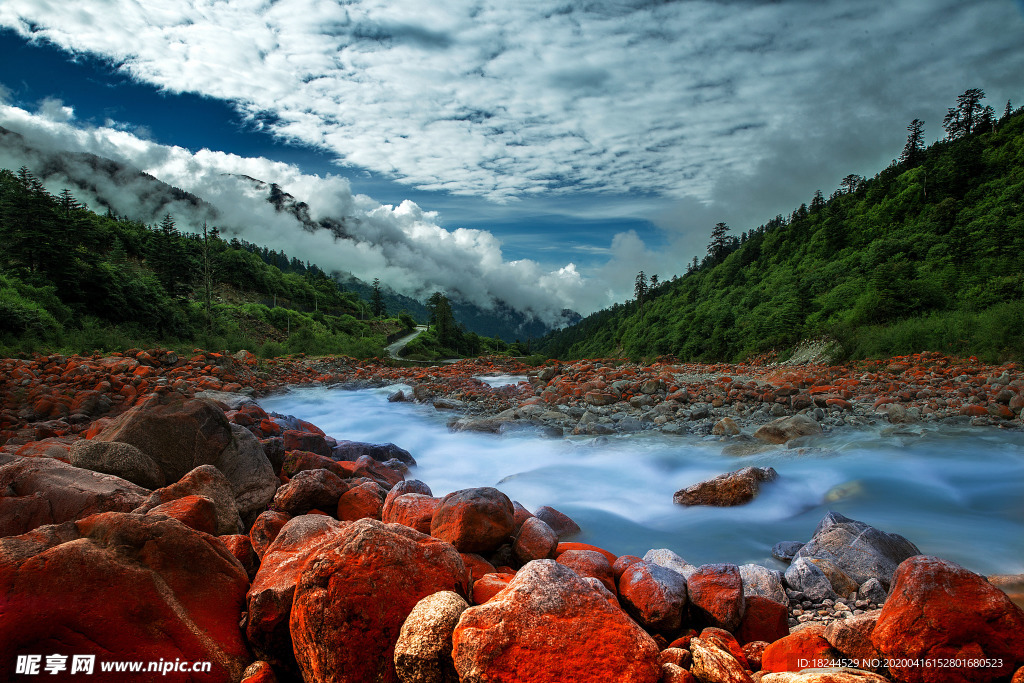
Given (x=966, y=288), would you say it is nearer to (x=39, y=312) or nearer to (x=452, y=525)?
(x=452, y=525)

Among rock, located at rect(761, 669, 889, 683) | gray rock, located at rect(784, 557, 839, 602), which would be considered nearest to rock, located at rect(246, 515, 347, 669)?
rock, located at rect(761, 669, 889, 683)

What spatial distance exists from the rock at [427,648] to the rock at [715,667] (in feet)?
4.78

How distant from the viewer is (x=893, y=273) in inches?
948

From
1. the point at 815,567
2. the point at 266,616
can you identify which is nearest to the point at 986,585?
the point at 815,567

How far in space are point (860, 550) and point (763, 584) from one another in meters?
1.44

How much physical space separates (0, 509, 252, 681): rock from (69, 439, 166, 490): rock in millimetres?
2032

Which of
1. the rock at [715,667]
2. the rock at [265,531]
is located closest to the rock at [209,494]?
the rock at [265,531]

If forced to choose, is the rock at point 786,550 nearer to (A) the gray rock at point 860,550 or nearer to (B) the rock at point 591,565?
Answer: (A) the gray rock at point 860,550

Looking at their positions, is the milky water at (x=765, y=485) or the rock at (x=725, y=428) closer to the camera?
the milky water at (x=765, y=485)

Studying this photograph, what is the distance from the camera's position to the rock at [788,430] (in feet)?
33.4

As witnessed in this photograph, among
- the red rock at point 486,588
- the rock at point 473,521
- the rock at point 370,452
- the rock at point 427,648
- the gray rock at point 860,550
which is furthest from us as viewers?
the rock at point 370,452

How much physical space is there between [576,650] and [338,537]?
65.4 inches

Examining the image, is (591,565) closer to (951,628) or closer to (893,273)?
(951,628)

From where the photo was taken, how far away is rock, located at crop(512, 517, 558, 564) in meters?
4.41
